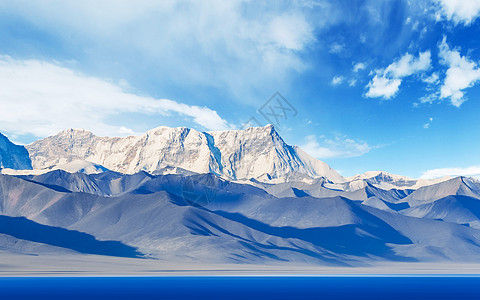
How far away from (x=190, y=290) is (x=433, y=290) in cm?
7432

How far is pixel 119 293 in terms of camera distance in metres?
166

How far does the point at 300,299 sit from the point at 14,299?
65779 mm

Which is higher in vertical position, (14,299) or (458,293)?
(458,293)

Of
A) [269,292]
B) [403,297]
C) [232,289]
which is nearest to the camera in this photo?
[403,297]

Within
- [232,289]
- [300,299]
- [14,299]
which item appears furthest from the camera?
[232,289]

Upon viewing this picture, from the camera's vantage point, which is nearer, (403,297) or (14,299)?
(14,299)

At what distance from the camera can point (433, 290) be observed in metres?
192

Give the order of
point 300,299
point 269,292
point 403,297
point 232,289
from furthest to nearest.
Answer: point 232,289
point 269,292
point 403,297
point 300,299

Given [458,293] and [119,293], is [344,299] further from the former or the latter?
[119,293]

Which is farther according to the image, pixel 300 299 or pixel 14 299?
pixel 300 299

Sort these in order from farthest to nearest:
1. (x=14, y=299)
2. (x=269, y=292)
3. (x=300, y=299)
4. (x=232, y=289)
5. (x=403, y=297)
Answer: (x=232, y=289) → (x=269, y=292) → (x=403, y=297) → (x=300, y=299) → (x=14, y=299)

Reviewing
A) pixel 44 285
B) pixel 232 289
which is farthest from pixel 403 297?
pixel 44 285

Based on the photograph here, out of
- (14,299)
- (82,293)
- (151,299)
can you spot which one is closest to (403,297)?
(151,299)

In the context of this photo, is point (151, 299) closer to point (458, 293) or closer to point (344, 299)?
point (344, 299)
